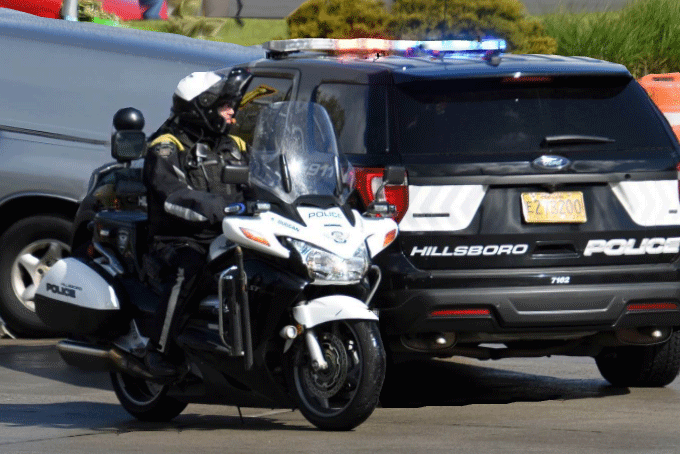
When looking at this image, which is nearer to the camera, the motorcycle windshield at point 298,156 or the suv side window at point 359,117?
the motorcycle windshield at point 298,156

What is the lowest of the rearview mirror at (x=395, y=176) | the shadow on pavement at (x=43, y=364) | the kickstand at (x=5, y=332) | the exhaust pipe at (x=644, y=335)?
the kickstand at (x=5, y=332)

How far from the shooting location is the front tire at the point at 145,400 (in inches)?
337

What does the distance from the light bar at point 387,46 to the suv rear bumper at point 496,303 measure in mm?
1578

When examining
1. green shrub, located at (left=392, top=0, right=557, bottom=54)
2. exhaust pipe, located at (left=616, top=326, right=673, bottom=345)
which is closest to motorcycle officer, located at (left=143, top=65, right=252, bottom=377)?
exhaust pipe, located at (left=616, top=326, right=673, bottom=345)

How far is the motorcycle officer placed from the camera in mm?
8047

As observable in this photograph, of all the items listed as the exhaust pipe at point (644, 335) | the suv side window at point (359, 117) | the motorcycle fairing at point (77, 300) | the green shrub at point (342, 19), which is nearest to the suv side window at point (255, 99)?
the suv side window at point (359, 117)

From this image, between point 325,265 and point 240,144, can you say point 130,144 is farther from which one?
point 325,265

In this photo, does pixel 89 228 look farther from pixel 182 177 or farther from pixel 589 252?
pixel 589 252

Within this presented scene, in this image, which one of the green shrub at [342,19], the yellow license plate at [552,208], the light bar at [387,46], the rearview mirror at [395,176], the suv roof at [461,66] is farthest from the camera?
the green shrub at [342,19]

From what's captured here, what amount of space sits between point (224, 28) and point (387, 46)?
724 inches

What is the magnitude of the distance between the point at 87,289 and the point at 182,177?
0.83m

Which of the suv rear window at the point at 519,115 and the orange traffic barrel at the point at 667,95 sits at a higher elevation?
the suv rear window at the point at 519,115

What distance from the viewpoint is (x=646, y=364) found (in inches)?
376

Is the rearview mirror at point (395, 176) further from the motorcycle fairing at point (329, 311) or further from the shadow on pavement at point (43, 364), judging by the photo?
the shadow on pavement at point (43, 364)
